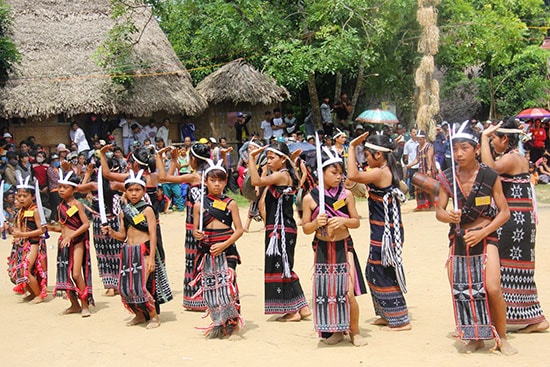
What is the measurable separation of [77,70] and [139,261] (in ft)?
50.4

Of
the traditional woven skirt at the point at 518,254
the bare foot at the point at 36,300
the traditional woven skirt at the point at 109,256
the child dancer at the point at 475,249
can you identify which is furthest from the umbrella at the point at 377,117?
the child dancer at the point at 475,249

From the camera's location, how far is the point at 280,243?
8.16 meters

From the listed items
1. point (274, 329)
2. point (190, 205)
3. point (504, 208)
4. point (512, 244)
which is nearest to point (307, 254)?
point (190, 205)

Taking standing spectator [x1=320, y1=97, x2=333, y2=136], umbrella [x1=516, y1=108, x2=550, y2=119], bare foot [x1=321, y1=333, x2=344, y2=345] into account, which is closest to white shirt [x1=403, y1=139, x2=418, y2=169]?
standing spectator [x1=320, y1=97, x2=333, y2=136]

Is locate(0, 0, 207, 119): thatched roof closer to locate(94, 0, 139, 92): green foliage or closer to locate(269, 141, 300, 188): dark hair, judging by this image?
locate(94, 0, 139, 92): green foliage

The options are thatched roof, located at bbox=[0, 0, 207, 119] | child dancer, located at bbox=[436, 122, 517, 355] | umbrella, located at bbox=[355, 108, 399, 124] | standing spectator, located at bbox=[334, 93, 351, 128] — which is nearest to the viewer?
child dancer, located at bbox=[436, 122, 517, 355]

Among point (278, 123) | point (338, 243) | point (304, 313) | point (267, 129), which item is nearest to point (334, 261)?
point (338, 243)

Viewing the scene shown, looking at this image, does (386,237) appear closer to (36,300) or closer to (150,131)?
(36,300)

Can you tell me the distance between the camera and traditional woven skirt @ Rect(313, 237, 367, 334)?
6.79m

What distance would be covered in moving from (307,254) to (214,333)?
4784mm

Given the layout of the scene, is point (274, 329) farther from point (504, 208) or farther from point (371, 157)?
point (504, 208)

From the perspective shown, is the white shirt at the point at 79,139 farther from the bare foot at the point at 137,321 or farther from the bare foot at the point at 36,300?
the bare foot at the point at 137,321

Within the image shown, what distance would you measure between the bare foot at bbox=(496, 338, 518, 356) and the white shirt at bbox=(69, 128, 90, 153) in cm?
1617

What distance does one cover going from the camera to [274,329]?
779 centimetres
